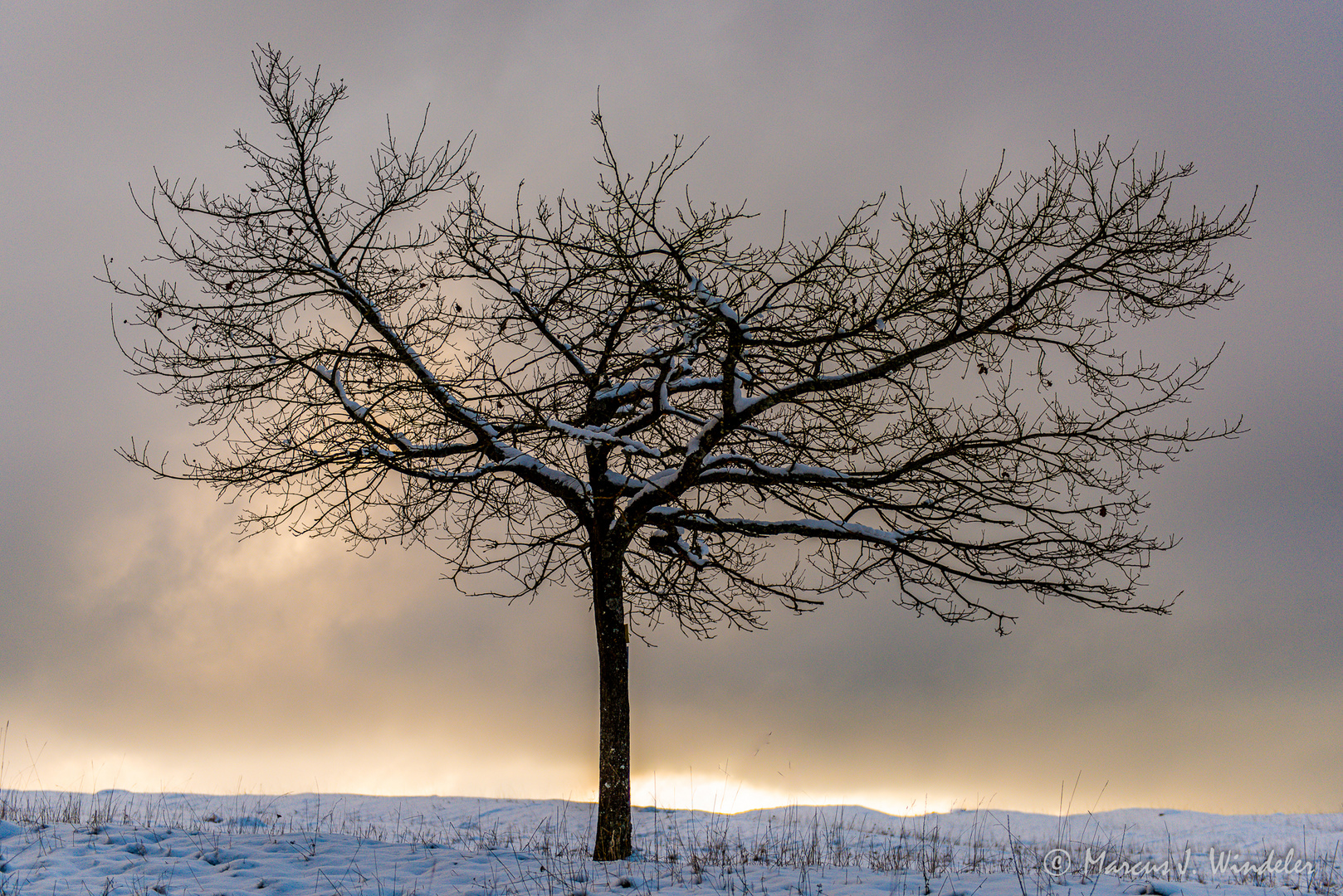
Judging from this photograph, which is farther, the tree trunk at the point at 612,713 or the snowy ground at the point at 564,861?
the tree trunk at the point at 612,713

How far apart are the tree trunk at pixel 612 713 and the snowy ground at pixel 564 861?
39 cm

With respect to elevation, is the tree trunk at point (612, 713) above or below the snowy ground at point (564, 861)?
above

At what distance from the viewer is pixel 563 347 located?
8344mm

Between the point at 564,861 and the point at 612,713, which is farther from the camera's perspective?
the point at 612,713

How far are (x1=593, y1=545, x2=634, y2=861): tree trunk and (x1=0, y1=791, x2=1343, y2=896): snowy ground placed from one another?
39 cm

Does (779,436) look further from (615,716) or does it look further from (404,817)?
(404,817)

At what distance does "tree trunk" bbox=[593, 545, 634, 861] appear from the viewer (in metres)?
8.05

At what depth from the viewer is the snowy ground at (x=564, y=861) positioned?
6309mm

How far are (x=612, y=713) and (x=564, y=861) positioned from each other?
1475 millimetres

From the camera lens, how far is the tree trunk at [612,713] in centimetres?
805

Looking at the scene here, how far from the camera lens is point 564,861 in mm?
7758

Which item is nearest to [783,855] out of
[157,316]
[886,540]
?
[886,540]

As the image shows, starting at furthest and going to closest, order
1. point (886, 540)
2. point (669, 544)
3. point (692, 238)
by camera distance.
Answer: point (669, 544) < point (886, 540) < point (692, 238)

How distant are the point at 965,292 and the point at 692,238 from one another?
2424 millimetres
